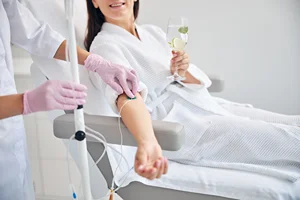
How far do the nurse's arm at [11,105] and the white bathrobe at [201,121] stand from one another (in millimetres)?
354

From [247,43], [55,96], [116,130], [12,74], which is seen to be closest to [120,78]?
[116,130]

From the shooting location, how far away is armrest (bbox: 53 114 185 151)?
1106 mm

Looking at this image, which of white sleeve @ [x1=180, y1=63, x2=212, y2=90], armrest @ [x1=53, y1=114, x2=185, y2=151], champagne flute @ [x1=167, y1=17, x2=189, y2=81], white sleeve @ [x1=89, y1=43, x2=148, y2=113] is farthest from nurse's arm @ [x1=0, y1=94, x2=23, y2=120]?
white sleeve @ [x1=180, y1=63, x2=212, y2=90]

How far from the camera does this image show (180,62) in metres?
1.57

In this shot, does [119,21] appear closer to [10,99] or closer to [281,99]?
[10,99]

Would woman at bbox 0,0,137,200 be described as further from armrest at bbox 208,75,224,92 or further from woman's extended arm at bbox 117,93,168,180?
armrest at bbox 208,75,224,92

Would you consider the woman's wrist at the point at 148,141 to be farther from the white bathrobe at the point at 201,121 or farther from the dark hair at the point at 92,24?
the dark hair at the point at 92,24

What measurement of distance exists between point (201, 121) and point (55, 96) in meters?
0.69

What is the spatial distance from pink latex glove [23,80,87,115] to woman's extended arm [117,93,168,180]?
0.22m

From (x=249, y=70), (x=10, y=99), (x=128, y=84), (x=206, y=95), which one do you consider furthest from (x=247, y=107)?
(x=10, y=99)

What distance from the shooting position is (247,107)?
5.82 feet

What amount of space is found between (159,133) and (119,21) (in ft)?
2.32

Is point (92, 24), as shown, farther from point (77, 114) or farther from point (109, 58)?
point (77, 114)

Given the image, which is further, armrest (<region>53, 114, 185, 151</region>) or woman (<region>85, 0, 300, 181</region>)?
woman (<region>85, 0, 300, 181</region>)
